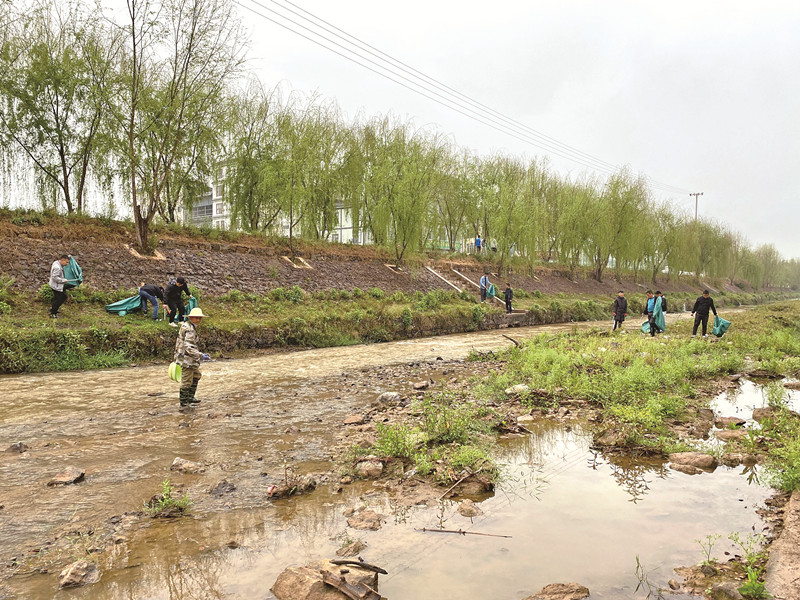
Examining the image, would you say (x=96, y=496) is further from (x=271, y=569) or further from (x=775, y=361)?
(x=775, y=361)

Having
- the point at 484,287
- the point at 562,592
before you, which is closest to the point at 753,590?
the point at 562,592

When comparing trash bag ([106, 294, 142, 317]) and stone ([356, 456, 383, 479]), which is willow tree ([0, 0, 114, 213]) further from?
stone ([356, 456, 383, 479])

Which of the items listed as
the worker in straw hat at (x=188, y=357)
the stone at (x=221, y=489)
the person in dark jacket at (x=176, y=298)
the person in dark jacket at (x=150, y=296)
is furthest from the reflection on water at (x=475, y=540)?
the person in dark jacket at (x=150, y=296)

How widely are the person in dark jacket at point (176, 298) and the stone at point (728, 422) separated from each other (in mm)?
12194

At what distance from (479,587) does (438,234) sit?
32.2 metres

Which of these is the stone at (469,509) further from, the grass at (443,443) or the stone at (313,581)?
the stone at (313,581)

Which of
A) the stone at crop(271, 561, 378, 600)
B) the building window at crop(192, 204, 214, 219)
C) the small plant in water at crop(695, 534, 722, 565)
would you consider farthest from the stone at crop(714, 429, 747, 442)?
the building window at crop(192, 204, 214, 219)

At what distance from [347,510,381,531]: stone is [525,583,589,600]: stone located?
1.46m

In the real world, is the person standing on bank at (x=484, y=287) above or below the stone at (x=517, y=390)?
above

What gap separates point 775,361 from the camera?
10.6 m

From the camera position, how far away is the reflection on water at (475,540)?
333 centimetres

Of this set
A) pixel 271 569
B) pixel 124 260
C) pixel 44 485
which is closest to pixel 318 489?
pixel 271 569

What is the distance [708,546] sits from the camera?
12.7 ft

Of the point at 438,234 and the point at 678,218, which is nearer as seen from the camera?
the point at 438,234
